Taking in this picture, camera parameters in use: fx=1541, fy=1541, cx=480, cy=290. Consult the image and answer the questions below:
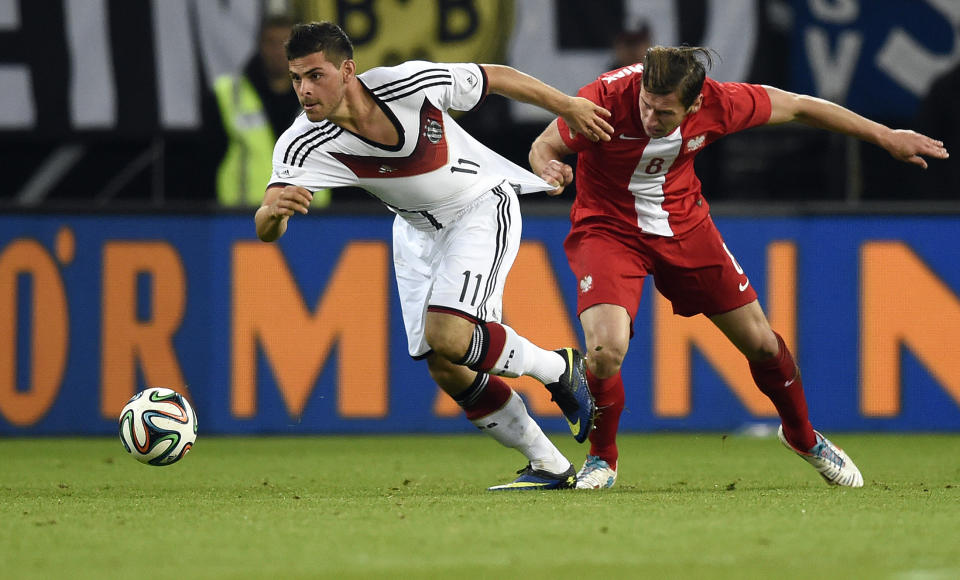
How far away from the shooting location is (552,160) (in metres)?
6.39

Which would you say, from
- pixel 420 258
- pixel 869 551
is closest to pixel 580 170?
pixel 420 258

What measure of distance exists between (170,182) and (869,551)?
7220 mm

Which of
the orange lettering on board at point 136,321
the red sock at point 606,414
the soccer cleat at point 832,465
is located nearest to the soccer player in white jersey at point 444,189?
the red sock at point 606,414

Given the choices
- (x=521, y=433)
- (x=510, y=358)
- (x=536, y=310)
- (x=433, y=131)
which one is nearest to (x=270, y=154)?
(x=536, y=310)

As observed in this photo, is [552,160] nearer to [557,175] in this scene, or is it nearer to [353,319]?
[557,175]

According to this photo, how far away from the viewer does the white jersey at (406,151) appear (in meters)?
6.23

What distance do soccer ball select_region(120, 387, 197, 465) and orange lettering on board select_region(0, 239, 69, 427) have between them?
3204 millimetres

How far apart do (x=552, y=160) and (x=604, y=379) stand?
0.97m

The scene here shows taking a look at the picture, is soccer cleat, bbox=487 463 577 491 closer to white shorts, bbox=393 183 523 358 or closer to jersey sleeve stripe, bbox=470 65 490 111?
white shorts, bbox=393 183 523 358

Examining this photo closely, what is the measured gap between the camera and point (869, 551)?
441 centimetres

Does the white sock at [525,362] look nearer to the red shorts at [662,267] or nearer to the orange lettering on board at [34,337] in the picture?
the red shorts at [662,267]

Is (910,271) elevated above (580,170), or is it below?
below

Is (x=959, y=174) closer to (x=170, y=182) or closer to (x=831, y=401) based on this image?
(x=831, y=401)

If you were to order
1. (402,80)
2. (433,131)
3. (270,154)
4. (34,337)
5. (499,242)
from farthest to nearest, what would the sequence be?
(270,154), (34,337), (499,242), (433,131), (402,80)
